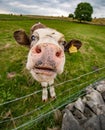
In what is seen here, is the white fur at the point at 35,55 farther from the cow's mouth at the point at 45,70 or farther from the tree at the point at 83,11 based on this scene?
the tree at the point at 83,11

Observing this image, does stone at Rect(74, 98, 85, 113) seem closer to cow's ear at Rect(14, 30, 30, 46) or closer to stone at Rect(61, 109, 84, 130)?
stone at Rect(61, 109, 84, 130)

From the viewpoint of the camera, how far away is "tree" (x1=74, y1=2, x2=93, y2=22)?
3138cm

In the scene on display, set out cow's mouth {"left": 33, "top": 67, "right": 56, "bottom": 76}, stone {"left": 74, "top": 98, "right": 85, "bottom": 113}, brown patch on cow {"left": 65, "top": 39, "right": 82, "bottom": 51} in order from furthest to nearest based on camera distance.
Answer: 1. brown patch on cow {"left": 65, "top": 39, "right": 82, "bottom": 51}
2. stone {"left": 74, "top": 98, "right": 85, "bottom": 113}
3. cow's mouth {"left": 33, "top": 67, "right": 56, "bottom": 76}

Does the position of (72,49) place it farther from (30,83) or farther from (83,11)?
(83,11)

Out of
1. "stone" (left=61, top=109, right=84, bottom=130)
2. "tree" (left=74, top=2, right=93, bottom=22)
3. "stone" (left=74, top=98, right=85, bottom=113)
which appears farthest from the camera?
"tree" (left=74, top=2, right=93, bottom=22)

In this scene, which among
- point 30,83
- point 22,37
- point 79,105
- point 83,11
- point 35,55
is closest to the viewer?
point 35,55

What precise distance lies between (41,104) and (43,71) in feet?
7.40

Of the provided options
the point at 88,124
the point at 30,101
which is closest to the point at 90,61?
the point at 30,101

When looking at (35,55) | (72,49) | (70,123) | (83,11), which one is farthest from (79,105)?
(83,11)

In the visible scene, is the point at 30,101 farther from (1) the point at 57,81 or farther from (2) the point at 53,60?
(2) the point at 53,60

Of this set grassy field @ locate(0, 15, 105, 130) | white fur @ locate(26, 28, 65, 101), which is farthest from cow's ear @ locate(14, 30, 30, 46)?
grassy field @ locate(0, 15, 105, 130)

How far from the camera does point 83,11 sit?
31.0m

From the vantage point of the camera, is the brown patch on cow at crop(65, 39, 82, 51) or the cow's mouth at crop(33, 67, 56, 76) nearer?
the cow's mouth at crop(33, 67, 56, 76)

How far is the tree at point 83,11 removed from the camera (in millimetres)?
31375
